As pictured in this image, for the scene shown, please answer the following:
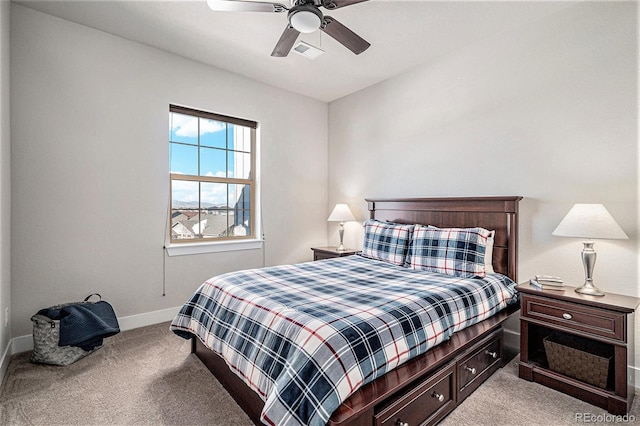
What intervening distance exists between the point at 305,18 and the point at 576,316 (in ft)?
8.59

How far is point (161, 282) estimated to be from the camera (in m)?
3.37

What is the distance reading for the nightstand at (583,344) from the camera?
1.93 meters

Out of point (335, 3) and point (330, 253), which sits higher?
point (335, 3)

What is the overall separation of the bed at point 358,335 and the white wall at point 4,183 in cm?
127

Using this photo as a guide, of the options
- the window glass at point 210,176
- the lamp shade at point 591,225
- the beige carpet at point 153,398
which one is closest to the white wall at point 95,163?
the window glass at point 210,176

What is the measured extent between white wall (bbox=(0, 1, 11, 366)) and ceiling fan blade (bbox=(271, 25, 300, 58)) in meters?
1.97

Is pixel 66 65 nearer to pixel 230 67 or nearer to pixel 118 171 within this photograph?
pixel 118 171

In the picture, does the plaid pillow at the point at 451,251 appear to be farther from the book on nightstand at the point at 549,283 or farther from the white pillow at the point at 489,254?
the book on nightstand at the point at 549,283

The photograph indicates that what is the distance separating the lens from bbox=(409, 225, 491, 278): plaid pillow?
264cm

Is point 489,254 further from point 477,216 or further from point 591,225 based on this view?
point 591,225

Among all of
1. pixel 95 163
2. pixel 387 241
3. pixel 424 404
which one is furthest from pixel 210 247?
pixel 424 404

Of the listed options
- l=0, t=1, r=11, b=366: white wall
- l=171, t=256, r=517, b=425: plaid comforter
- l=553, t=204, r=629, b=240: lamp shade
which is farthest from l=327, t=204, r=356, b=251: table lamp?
l=0, t=1, r=11, b=366: white wall

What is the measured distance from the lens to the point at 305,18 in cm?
202

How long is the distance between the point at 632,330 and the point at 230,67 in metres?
4.29
